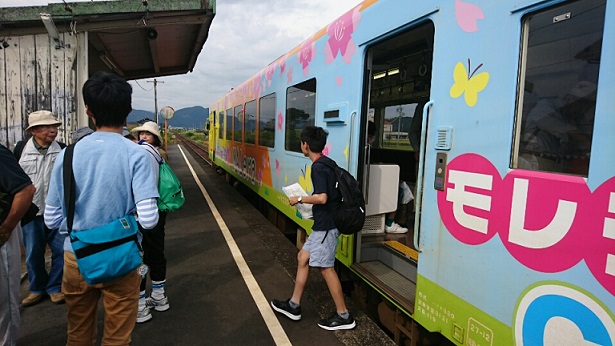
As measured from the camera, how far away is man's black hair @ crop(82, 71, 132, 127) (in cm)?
180

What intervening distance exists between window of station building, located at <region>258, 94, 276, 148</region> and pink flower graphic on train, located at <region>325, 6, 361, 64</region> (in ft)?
7.12

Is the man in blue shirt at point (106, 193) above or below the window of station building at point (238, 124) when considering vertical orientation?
below

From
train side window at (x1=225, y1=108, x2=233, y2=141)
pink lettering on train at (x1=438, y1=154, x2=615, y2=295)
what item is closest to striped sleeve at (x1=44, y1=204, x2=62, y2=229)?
pink lettering on train at (x1=438, y1=154, x2=615, y2=295)

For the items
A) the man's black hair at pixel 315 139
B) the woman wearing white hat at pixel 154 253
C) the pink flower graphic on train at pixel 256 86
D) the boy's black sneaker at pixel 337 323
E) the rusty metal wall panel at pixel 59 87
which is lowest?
the boy's black sneaker at pixel 337 323

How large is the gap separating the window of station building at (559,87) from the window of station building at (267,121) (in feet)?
14.5

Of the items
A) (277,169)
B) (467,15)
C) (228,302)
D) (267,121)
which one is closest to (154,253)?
(228,302)

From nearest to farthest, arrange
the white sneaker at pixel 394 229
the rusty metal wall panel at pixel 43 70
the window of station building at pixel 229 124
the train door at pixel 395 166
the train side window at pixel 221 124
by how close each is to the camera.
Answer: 1. the train door at pixel 395 166
2. the white sneaker at pixel 394 229
3. the rusty metal wall panel at pixel 43 70
4. the window of station building at pixel 229 124
5. the train side window at pixel 221 124

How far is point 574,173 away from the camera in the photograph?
5.61 feet

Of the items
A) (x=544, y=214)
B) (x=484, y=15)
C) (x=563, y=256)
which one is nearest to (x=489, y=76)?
(x=484, y=15)

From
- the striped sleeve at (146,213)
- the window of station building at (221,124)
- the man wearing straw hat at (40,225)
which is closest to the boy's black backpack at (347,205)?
the striped sleeve at (146,213)

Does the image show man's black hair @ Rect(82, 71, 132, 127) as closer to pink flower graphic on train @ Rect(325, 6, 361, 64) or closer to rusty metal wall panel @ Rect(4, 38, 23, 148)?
pink flower graphic on train @ Rect(325, 6, 361, 64)

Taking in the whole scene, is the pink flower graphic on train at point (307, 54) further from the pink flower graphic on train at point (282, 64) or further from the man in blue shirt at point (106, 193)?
the man in blue shirt at point (106, 193)

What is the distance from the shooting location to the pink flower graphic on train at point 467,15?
7.03ft

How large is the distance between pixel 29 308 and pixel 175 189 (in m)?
1.91
